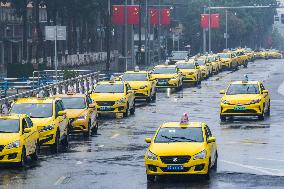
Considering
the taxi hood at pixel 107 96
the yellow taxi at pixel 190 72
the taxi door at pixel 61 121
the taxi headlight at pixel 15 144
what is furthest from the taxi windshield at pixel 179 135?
the yellow taxi at pixel 190 72

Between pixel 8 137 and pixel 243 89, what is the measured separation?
18.1m

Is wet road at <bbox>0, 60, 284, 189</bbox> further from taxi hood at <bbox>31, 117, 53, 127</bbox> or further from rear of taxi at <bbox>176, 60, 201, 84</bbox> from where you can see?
rear of taxi at <bbox>176, 60, 201, 84</bbox>

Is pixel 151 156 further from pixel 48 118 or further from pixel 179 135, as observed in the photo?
pixel 48 118

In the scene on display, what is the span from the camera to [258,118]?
138ft

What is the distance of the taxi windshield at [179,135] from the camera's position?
24625mm

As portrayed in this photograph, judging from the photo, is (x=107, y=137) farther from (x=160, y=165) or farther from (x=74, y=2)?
(x=74, y=2)

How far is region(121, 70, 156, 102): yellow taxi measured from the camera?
5362 cm

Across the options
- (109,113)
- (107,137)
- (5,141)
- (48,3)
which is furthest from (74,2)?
(5,141)

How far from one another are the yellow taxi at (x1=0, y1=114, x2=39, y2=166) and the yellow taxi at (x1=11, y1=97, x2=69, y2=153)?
1.26 m

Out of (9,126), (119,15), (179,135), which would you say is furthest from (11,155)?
(119,15)

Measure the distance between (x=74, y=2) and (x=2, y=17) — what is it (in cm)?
1036

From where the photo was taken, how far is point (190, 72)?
234 ft

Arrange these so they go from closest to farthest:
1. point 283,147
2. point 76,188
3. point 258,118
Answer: point 76,188 < point 283,147 < point 258,118

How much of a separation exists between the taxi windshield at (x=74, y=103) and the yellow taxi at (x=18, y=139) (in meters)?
7.40
